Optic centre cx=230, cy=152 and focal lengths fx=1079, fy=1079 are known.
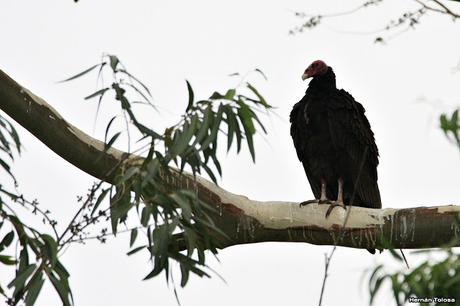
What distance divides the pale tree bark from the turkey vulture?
115 centimetres

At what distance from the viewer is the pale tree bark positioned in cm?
481

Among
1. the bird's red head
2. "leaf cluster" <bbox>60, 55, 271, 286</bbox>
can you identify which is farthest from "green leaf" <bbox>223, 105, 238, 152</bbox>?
the bird's red head

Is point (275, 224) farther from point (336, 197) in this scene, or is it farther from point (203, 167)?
point (336, 197)

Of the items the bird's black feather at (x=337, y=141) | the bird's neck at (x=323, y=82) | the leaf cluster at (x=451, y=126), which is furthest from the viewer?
the bird's neck at (x=323, y=82)

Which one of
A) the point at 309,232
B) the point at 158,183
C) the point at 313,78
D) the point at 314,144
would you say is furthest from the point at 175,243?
the point at 313,78

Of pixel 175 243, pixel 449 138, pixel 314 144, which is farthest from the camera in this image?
pixel 314 144

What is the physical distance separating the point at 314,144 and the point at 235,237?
1.48 metres

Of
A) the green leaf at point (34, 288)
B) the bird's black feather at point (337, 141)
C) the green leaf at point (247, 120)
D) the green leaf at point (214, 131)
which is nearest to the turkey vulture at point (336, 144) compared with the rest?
the bird's black feather at point (337, 141)

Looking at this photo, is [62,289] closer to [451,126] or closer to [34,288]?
[34,288]

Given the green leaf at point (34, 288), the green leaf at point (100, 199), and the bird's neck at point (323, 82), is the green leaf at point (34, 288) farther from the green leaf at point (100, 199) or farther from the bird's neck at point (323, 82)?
the bird's neck at point (323, 82)

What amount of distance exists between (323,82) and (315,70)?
0.18 metres

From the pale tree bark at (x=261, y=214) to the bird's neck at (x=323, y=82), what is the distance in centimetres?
157

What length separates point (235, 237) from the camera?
197 inches

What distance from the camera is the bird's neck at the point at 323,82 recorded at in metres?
6.56
